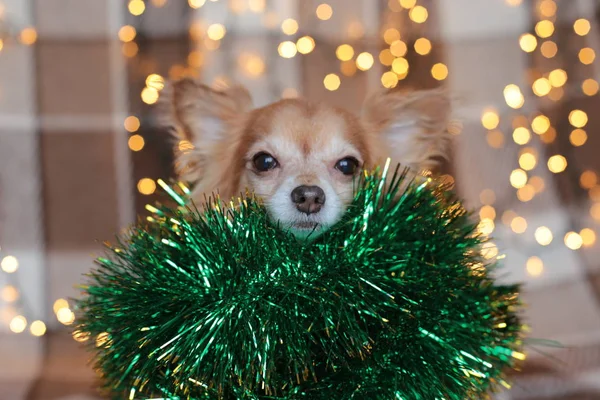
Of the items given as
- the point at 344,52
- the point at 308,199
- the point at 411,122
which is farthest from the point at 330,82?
the point at 308,199

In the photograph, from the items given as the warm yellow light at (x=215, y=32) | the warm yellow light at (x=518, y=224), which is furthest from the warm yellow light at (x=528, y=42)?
the warm yellow light at (x=215, y=32)

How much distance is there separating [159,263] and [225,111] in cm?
36

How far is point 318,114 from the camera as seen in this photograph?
101 cm

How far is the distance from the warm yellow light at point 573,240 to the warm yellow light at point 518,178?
0.19 m

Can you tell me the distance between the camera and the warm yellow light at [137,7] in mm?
1908

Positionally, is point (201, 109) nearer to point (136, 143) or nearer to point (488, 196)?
point (136, 143)

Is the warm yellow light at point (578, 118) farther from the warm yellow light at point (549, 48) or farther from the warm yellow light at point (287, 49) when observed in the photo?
the warm yellow light at point (287, 49)

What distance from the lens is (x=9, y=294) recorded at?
1843mm

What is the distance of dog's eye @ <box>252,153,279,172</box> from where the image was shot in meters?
1.01

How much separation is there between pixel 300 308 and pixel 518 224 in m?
1.33

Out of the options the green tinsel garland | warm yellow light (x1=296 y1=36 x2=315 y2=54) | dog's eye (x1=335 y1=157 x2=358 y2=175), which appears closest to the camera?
the green tinsel garland

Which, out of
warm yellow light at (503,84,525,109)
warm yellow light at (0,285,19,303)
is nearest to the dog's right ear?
warm yellow light at (0,285,19,303)

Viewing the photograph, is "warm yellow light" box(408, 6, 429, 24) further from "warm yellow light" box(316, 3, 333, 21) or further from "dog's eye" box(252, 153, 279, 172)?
"dog's eye" box(252, 153, 279, 172)

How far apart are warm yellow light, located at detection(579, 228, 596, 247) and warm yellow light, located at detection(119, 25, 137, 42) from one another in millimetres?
1344
